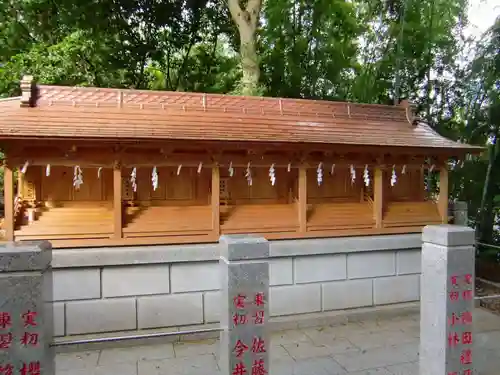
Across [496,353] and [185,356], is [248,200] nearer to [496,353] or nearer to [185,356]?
[185,356]

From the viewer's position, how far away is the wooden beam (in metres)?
7.76

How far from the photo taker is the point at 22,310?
9.85ft

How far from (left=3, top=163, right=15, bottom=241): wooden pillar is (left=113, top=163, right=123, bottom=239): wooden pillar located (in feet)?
4.79

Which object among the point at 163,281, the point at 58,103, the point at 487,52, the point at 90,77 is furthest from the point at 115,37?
the point at 487,52

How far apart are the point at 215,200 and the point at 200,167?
2.01 ft

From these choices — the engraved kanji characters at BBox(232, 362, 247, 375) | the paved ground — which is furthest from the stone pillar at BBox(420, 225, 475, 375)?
the engraved kanji characters at BBox(232, 362, 247, 375)

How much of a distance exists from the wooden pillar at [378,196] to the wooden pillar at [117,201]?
468 centimetres

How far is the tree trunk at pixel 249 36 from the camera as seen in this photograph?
1177 cm

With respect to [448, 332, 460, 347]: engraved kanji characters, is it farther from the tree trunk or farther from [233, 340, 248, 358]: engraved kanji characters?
the tree trunk

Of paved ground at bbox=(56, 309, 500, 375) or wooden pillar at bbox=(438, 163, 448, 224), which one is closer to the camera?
paved ground at bbox=(56, 309, 500, 375)

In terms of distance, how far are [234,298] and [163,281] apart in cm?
325

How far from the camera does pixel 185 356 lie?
5.71 meters

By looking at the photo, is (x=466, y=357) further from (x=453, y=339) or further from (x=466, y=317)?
(x=466, y=317)

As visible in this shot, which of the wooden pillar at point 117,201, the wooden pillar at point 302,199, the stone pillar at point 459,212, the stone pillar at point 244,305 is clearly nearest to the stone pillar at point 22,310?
the stone pillar at point 244,305
